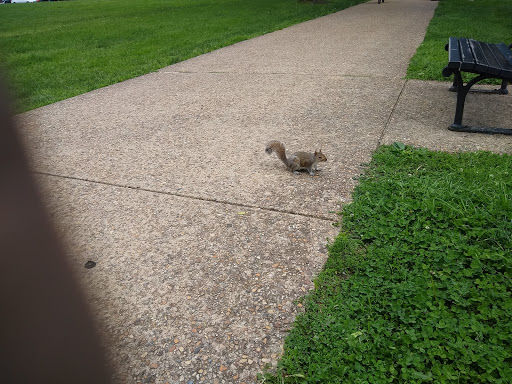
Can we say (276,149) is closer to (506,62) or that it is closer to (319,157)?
(319,157)

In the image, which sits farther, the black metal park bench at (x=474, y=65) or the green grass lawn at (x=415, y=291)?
the black metal park bench at (x=474, y=65)

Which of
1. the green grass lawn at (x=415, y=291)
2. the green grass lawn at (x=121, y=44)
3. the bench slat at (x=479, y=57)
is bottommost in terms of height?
the green grass lawn at (x=415, y=291)

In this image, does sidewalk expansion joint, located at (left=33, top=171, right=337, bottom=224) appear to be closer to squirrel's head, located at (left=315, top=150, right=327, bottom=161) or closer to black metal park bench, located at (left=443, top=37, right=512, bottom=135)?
squirrel's head, located at (left=315, top=150, right=327, bottom=161)

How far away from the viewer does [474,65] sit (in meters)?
4.08

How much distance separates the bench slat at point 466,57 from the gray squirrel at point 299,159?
5.50 feet

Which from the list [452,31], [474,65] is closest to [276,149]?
[474,65]

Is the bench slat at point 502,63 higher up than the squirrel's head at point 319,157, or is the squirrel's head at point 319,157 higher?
the bench slat at point 502,63

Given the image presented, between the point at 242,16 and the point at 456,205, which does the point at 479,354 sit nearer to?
the point at 456,205

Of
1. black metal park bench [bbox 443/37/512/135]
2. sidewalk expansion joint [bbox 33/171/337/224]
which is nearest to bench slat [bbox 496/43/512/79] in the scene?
black metal park bench [bbox 443/37/512/135]

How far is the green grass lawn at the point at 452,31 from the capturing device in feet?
23.2

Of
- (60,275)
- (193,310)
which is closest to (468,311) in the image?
(193,310)

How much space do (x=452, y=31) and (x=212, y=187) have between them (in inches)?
364

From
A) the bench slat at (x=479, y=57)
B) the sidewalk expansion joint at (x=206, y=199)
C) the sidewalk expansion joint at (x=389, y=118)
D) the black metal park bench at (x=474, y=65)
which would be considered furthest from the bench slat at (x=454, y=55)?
the sidewalk expansion joint at (x=206, y=199)

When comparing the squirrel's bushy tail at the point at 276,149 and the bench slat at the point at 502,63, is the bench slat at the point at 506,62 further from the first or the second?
the squirrel's bushy tail at the point at 276,149
